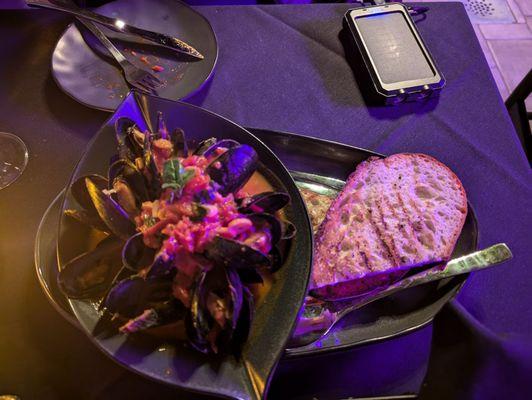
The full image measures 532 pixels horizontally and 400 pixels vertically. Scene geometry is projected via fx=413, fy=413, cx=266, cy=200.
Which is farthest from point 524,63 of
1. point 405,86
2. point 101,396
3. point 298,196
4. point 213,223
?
point 101,396

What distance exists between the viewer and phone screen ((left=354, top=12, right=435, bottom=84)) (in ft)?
4.49

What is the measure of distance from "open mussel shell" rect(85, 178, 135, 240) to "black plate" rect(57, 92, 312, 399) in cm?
8

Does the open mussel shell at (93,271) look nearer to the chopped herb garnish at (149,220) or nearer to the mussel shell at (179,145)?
the chopped herb garnish at (149,220)

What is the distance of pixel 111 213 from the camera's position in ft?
2.34

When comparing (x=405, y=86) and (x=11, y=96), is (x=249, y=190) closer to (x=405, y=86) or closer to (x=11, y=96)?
(x=405, y=86)

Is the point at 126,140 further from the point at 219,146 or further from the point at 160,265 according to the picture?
the point at 160,265

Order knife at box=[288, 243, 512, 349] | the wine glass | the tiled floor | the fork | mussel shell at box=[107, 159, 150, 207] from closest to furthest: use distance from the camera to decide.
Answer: mussel shell at box=[107, 159, 150, 207] → knife at box=[288, 243, 512, 349] → the wine glass → the fork → the tiled floor

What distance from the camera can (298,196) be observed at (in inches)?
33.0

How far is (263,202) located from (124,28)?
99cm

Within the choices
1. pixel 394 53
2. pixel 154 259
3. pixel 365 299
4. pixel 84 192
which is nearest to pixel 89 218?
pixel 84 192

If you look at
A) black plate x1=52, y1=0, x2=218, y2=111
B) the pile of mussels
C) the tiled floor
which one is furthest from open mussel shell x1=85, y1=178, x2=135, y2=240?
the tiled floor

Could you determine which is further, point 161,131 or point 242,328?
point 161,131

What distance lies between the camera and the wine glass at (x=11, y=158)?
119 cm

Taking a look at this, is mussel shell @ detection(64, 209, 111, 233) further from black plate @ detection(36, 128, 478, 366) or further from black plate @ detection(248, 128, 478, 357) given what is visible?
black plate @ detection(248, 128, 478, 357)
